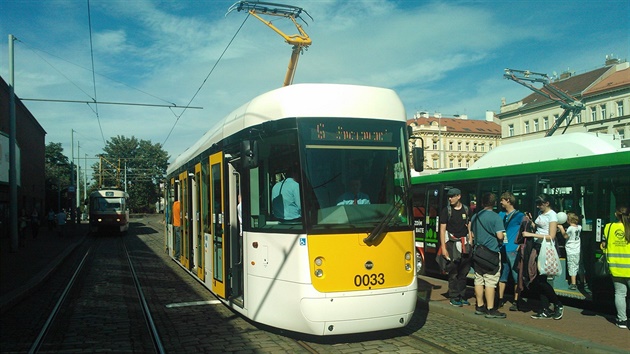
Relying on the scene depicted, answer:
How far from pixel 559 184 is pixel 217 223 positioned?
5.94 metres

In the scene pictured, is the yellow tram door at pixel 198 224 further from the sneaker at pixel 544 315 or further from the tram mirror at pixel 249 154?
the sneaker at pixel 544 315

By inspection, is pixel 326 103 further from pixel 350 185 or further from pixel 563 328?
pixel 563 328

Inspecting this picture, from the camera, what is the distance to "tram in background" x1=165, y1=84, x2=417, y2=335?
20.1 ft

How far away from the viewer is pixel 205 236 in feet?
32.0

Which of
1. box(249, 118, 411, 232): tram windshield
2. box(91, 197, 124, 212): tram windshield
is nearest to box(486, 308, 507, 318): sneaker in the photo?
box(249, 118, 411, 232): tram windshield

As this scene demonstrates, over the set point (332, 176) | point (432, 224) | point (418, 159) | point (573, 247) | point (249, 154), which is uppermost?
point (249, 154)

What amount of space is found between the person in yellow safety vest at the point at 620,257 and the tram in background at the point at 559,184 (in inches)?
43.6

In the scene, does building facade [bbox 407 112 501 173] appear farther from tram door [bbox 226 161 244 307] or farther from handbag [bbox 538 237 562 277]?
tram door [bbox 226 161 244 307]

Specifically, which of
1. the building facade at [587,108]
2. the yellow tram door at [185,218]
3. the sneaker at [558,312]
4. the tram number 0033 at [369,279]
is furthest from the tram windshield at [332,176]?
the building facade at [587,108]

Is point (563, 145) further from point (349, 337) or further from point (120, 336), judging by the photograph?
point (120, 336)

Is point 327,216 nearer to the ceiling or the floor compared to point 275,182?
nearer to the floor

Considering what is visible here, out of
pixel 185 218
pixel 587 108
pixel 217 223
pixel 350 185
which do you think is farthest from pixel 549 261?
pixel 587 108

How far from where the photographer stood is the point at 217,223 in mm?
8633

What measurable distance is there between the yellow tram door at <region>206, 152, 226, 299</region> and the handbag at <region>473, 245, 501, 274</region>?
3.78 metres
